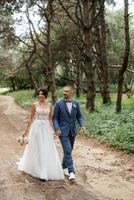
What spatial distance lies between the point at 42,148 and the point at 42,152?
3.5 inches

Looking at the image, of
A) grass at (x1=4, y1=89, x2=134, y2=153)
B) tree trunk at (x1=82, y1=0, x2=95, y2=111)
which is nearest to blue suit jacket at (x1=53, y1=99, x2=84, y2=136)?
grass at (x1=4, y1=89, x2=134, y2=153)

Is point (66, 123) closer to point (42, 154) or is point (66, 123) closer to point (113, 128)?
point (42, 154)

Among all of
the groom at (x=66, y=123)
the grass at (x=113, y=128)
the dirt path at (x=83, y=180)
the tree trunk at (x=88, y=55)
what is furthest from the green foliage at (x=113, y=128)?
the groom at (x=66, y=123)

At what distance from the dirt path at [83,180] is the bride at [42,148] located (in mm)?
217

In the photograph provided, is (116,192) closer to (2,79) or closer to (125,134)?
(125,134)

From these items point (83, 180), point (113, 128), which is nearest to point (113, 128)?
point (113, 128)

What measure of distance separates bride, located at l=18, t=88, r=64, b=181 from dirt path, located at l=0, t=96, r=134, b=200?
0.22 m

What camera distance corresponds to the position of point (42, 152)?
9.45 metres

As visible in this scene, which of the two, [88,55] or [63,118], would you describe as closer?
[63,118]

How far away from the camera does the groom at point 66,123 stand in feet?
31.0

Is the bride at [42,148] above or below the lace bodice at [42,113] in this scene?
below

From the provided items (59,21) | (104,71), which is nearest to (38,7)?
(59,21)

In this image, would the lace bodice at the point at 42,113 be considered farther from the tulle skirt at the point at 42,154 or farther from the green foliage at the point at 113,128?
the green foliage at the point at 113,128

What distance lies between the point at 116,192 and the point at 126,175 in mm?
1563
